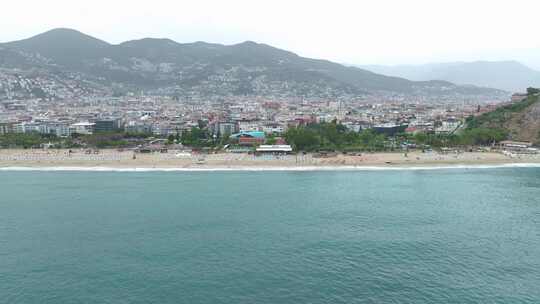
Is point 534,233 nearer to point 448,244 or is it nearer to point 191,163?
point 448,244

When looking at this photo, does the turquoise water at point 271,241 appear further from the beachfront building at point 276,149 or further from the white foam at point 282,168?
the beachfront building at point 276,149

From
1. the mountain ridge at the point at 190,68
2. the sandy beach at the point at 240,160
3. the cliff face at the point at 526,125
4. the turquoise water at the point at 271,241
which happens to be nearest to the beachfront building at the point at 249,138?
the sandy beach at the point at 240,160

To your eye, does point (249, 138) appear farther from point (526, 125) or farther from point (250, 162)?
point (526, 125)

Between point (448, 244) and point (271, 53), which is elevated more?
point (271, 53)

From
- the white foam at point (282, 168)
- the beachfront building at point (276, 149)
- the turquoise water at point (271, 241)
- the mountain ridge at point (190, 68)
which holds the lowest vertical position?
the turquoise water at point (271, 241)

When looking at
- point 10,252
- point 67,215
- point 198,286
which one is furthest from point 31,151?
point 198,286

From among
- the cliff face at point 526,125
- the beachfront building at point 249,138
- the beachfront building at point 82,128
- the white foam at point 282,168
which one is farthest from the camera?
the beachfront building at point 82,128

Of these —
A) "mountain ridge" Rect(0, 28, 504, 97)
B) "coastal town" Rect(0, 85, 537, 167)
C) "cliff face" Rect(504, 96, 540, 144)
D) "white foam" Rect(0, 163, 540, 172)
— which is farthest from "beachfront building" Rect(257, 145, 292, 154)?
"mountain ridge" Rect(0, 28, 504, 97)
